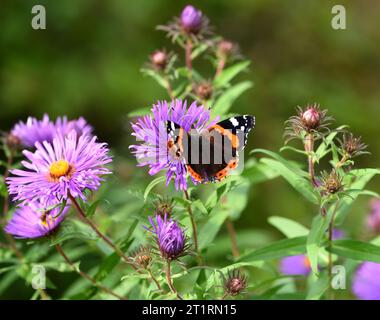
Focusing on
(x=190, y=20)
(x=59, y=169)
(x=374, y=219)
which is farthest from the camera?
(x=374, y=219)

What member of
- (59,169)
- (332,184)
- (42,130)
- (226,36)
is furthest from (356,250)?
(226,36)

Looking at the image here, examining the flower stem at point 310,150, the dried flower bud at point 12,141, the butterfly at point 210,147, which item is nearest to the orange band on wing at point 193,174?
the butterfly at point 210,147

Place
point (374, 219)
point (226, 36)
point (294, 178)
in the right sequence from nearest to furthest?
1. point (294, 178)
2. point (374, 219)
3. point (226, 36)

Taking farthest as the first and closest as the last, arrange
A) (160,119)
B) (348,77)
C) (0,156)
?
1. (348,77)
2. (0,156)
3. (160,119)

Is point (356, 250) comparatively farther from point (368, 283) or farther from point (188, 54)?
point (188, 54)

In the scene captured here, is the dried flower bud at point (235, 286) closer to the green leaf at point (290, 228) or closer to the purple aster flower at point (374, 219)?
the green leaf at point (290, 228)

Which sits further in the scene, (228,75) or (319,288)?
(228,75)
